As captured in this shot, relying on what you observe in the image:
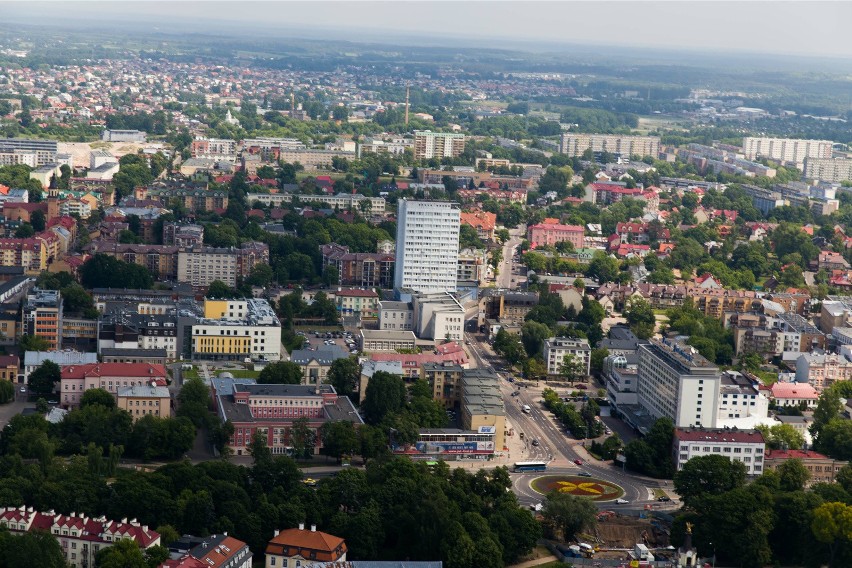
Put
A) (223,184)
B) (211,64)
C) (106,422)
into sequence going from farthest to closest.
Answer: (211,64) → (223,184) → (106,422)

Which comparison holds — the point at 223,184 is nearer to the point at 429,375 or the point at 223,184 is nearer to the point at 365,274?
the point at 365,274

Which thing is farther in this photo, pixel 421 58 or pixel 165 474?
pixel 421 58

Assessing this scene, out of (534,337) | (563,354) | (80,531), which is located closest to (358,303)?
(534,337)

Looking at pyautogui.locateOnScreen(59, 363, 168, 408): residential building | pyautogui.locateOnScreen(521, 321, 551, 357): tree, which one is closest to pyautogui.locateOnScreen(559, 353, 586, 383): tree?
pyautogui.locateOnScreen(521, 321, 551, 357): tree

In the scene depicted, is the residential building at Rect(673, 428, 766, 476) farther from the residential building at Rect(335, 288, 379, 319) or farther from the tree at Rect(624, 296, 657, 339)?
the residential building at Rect(335, 288, 379, 319)

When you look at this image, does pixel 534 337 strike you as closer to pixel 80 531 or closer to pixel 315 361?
pixel 315 361

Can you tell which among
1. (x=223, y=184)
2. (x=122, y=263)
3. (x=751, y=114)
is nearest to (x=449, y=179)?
(x=223, y=184)
